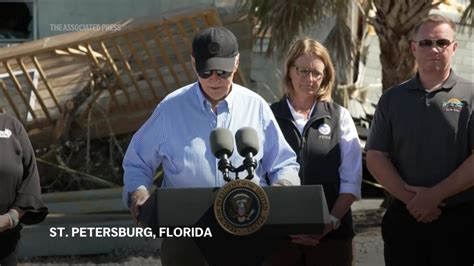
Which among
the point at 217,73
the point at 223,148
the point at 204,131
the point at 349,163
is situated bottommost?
the point at 349,163

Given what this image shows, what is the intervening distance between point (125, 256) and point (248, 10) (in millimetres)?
3143

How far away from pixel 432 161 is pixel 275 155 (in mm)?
1007

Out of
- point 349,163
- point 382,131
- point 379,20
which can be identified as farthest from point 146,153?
point 379,20

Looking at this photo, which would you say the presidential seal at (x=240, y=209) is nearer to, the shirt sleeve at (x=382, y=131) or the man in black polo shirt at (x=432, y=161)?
the man in black polo shirt at (x=432, y=161)

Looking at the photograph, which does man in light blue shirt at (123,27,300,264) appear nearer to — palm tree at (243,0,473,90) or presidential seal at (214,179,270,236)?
presidential seal at (214,179,270,236)

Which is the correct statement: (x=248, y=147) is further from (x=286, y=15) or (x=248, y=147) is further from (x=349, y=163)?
(x=286, y=15)

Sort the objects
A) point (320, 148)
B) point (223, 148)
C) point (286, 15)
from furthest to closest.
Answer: point (286, 15) → point (320, 148) → point (223, 148)

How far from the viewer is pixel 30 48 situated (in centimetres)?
966

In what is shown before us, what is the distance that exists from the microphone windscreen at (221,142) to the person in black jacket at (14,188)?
145 centimetres

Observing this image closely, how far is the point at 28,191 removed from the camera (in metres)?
4.79

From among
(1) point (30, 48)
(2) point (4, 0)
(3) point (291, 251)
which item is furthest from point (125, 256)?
(2) point (4, 0)

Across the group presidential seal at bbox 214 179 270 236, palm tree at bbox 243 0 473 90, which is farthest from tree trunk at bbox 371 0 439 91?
presidential seal at bbox 214 179 270 236

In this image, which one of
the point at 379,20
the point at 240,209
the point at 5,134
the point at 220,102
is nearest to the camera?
the point at 240,209

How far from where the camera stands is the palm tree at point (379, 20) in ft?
30.5
